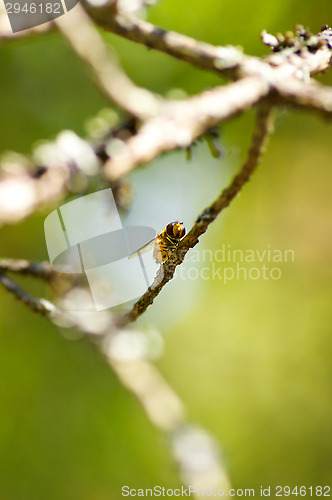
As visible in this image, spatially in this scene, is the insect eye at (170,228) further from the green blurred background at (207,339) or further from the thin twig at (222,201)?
the green blurred background at (207,339)

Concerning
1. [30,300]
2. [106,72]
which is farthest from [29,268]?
[106,72]

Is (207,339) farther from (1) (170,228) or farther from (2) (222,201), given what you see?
(2) (222,201)

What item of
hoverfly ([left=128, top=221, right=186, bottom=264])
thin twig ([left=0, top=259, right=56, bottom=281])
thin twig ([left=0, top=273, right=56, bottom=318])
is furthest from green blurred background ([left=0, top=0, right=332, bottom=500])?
hoverfly ([left=128, top=221, right=186, bottom=264])

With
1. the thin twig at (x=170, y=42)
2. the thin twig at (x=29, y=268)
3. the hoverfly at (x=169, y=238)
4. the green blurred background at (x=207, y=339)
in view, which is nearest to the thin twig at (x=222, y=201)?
the hoverfly at (x=169, y=238)

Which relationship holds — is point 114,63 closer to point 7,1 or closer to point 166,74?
point 7,1

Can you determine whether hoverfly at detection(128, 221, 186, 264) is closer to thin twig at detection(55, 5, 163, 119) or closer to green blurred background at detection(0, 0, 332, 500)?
thin twig at detection(55, 5, 163, 119)

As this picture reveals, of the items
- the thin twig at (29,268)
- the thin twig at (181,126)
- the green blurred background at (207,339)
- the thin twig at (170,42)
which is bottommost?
the green blurred background at (207,339)
